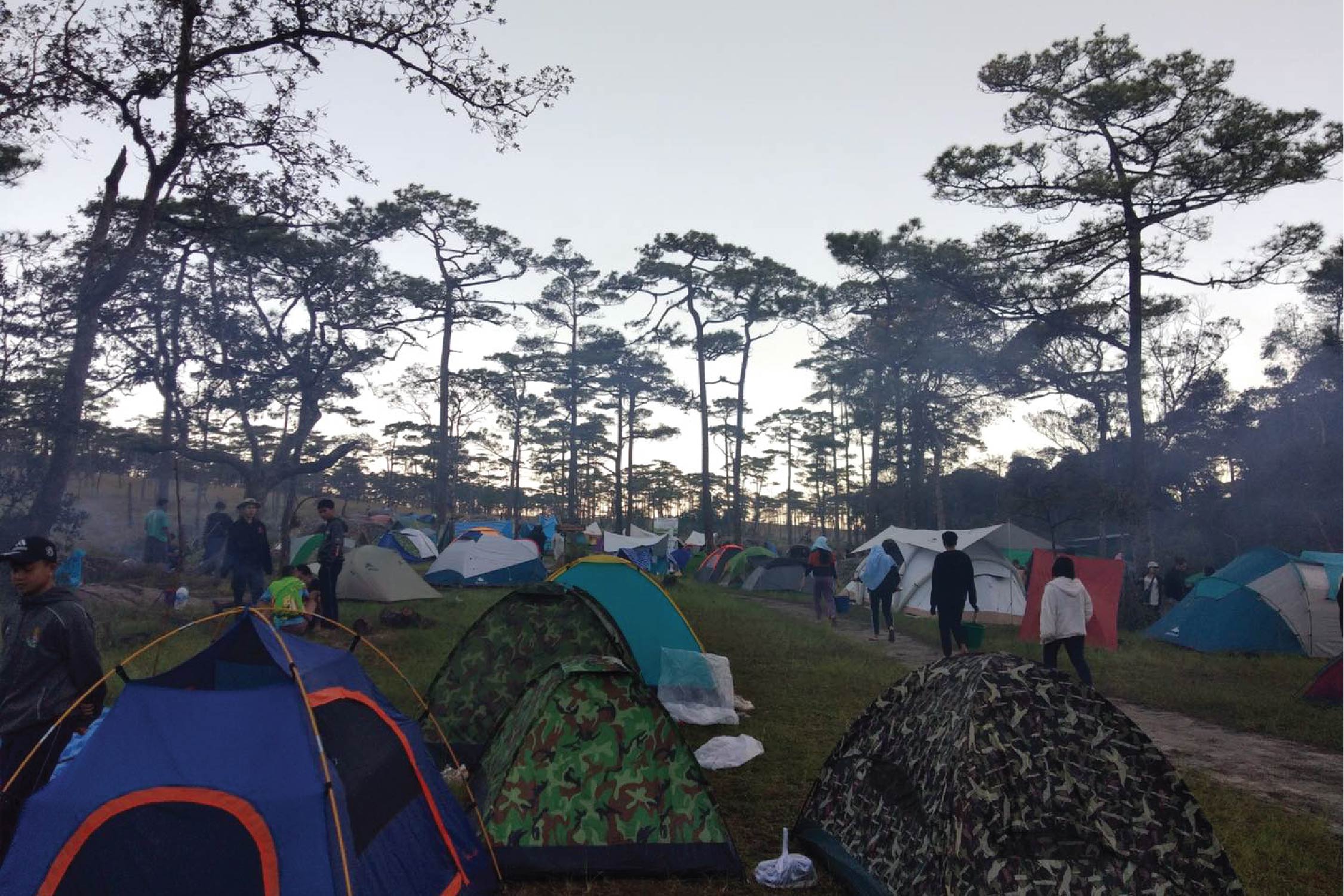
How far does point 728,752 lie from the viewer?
267 inches

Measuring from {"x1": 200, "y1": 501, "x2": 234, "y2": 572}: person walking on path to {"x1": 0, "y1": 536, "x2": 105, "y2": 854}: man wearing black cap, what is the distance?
519 inches

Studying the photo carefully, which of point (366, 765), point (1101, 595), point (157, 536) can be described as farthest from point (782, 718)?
point (157, 536)

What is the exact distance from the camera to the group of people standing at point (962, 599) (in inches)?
331

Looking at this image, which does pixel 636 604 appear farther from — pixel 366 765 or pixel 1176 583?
pixel 1176 583

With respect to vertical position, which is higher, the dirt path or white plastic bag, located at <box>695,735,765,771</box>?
white plastic bag, located at <box>695,735,765,771</box>

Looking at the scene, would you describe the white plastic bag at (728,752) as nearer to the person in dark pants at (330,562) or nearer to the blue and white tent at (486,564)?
the person in dark pants at (330,562)

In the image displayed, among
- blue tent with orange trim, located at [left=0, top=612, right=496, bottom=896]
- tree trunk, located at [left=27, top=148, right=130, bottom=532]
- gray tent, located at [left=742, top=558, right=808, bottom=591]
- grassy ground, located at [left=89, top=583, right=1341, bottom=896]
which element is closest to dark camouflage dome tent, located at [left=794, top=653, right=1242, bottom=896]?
grassy ground, located at [left=89, top=583, right=1341, bottom=896]

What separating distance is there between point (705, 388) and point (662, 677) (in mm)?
25862

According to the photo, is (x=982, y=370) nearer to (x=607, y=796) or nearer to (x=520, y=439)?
(x=607, y=796)

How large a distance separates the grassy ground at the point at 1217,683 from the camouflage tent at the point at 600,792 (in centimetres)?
594

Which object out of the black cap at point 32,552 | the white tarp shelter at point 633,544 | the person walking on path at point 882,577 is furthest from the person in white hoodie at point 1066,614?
the white tarp shelter at point 633,544

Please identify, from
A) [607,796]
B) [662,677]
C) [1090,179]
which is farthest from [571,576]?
[1090,179]

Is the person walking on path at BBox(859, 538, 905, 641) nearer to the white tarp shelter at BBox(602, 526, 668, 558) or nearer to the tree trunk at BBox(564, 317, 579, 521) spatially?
the white tarp shelter at BBox(602, 526, 668, 558)

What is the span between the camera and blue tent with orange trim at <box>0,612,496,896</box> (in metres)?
3.39
